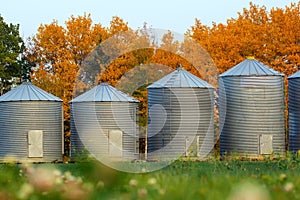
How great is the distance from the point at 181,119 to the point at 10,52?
24956 millimetres

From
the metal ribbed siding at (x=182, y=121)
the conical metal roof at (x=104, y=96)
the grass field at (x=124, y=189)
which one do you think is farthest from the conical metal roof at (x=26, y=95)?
the grass field at (x=124, y=189)

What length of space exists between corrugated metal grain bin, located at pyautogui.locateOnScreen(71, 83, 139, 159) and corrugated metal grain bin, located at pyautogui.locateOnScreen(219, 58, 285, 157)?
462 centimetres

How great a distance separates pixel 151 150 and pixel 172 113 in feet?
6.75

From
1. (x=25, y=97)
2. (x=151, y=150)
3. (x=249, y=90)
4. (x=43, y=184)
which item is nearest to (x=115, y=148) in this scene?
(x=151, y=150)

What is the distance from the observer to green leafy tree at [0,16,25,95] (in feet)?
162

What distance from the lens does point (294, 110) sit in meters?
29.3

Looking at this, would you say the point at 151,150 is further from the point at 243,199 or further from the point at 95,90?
the point at 243,199

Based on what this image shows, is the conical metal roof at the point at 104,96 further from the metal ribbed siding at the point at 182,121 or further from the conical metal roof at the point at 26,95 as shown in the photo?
the metal ribbed siding at the point at 182,121

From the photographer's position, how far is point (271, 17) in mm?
46875

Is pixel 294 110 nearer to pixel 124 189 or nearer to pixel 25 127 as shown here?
pixel 25 127

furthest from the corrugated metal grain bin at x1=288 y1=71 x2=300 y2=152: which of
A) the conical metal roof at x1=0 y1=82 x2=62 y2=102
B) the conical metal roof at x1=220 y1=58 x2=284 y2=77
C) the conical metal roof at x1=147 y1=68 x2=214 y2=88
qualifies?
the conical metal roof at x1=0 y1=82 x2=62 y2=102

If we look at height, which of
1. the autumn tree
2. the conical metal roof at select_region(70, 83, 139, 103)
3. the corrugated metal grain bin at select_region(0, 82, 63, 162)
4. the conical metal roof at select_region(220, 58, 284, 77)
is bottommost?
the corrugated metal grain bin at select_region(0, 82, 63, 162)

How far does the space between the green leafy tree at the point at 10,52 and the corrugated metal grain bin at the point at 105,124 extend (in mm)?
18952

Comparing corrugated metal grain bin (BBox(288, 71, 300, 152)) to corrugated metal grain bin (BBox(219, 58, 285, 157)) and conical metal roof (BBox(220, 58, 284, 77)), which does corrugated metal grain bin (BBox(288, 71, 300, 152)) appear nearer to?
corrugated metal grain bin (BBox(219, 58, 285, 157))
